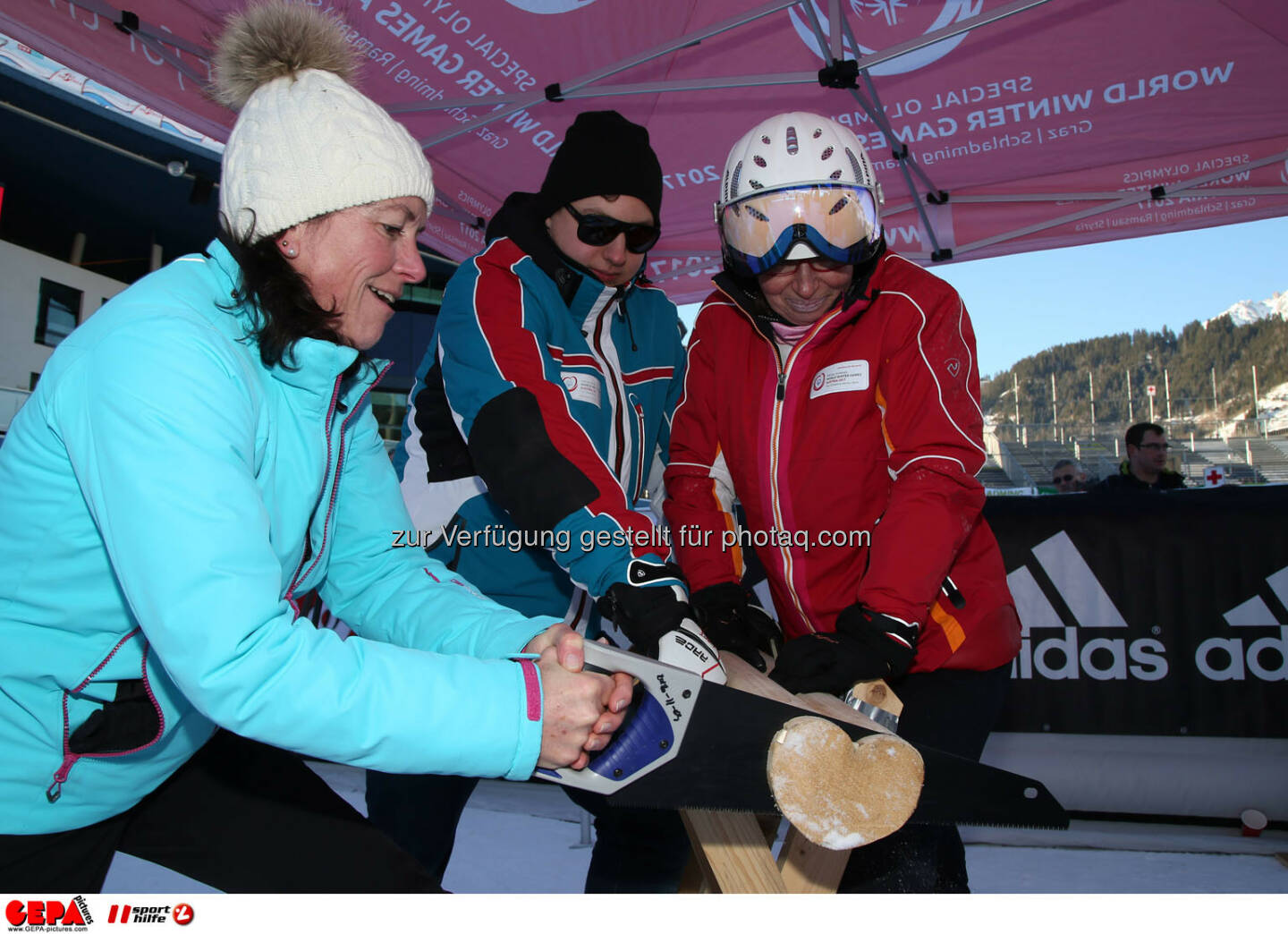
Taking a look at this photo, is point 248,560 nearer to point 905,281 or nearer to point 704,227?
point 905,281

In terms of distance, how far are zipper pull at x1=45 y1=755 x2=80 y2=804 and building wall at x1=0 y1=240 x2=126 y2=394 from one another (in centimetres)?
1668

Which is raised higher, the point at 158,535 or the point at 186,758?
the point at 158,535

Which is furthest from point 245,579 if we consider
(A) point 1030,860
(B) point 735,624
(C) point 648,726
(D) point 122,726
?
(A) point 1030,860

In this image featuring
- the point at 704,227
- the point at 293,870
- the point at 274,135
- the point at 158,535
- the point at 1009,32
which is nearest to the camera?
the point at 158,535

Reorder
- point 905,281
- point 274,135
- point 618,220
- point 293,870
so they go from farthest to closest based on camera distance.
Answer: point 618,220
point 905,281
point 293,870
point 274,135

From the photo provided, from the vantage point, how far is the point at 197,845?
1.44 m

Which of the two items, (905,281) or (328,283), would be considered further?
(905,281)

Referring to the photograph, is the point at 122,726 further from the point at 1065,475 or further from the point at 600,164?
the point at 1065,475

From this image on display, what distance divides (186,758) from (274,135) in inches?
42.4

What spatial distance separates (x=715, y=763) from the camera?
134cm

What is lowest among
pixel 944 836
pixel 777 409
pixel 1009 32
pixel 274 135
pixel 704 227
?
pixel 944 836
